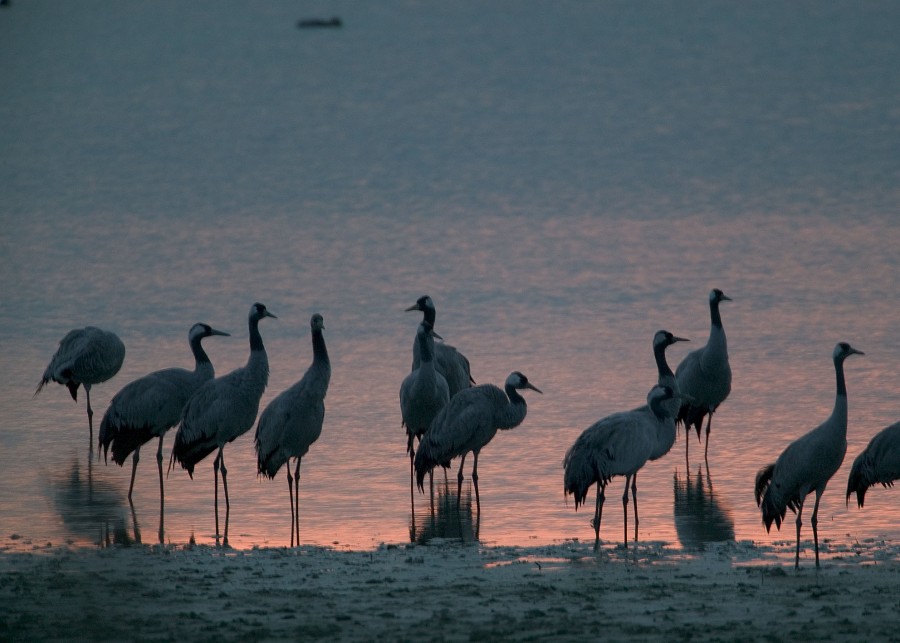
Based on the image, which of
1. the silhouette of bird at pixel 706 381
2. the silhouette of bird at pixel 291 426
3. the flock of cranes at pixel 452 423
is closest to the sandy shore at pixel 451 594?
the flock of cranes at pixel 452 423

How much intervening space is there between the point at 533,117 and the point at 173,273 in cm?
2353

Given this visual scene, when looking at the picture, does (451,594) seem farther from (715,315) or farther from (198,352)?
(715,315)

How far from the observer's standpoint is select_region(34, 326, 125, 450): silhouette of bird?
631 inches

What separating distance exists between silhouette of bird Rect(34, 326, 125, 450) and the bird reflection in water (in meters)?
5.77

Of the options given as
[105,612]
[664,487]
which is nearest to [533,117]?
[664,487]

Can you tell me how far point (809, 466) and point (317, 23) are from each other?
207 feet

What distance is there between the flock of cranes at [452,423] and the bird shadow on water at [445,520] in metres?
0.14

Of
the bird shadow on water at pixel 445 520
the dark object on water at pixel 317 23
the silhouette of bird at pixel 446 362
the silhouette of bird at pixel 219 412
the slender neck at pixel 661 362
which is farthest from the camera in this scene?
the dark object on water at pixel 317 23

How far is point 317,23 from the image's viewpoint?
235ft

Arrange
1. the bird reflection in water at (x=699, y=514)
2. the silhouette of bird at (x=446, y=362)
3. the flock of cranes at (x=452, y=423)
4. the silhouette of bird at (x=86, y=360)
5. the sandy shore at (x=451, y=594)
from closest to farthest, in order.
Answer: the sandy shore at (x=451, y=594), the flock of cranes at (x=452, y=423), the bird reflection in water at (x=699, y=514), the silhouette of bird at (x=446, y=362), the silhouette of bird at (x=86, y=360)

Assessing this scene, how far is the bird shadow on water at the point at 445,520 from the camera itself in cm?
1154

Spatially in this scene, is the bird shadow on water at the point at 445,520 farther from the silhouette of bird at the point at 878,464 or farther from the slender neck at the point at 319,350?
the silhouette of bird at the point at 878,464

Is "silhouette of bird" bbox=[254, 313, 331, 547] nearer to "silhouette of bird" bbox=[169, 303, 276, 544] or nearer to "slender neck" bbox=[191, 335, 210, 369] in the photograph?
"silhouette of bird" bbox=[169, 303, 276, 544]

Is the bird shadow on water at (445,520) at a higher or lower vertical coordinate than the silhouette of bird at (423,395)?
lower
